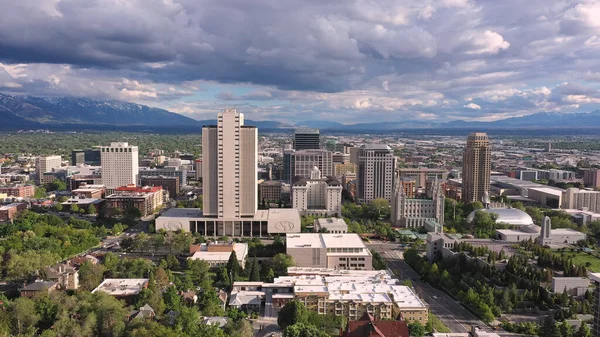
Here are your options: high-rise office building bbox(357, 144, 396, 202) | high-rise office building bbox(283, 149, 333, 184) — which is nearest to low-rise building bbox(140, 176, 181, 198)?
high-rise office building bbox(283, 149, 333, 184)

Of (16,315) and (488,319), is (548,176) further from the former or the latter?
(16,315)

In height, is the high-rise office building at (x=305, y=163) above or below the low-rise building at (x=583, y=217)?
above

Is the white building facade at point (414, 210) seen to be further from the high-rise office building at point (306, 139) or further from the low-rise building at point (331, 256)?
the high-rise office building at point (306, 139)

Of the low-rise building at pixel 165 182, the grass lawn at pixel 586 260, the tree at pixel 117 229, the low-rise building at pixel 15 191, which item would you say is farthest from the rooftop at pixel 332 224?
the low-rise building at pixel 15 191

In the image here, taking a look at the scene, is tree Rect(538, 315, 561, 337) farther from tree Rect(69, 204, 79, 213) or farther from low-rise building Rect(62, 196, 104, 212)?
tree Rect(69, 204, 79, 213)

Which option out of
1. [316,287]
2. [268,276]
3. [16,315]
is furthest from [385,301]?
[16,315]

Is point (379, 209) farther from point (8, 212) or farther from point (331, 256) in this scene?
point (8, 212)

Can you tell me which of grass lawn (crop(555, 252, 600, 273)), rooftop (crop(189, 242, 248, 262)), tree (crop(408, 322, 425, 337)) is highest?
rooftop (crop(189, 242, 248, 262))
